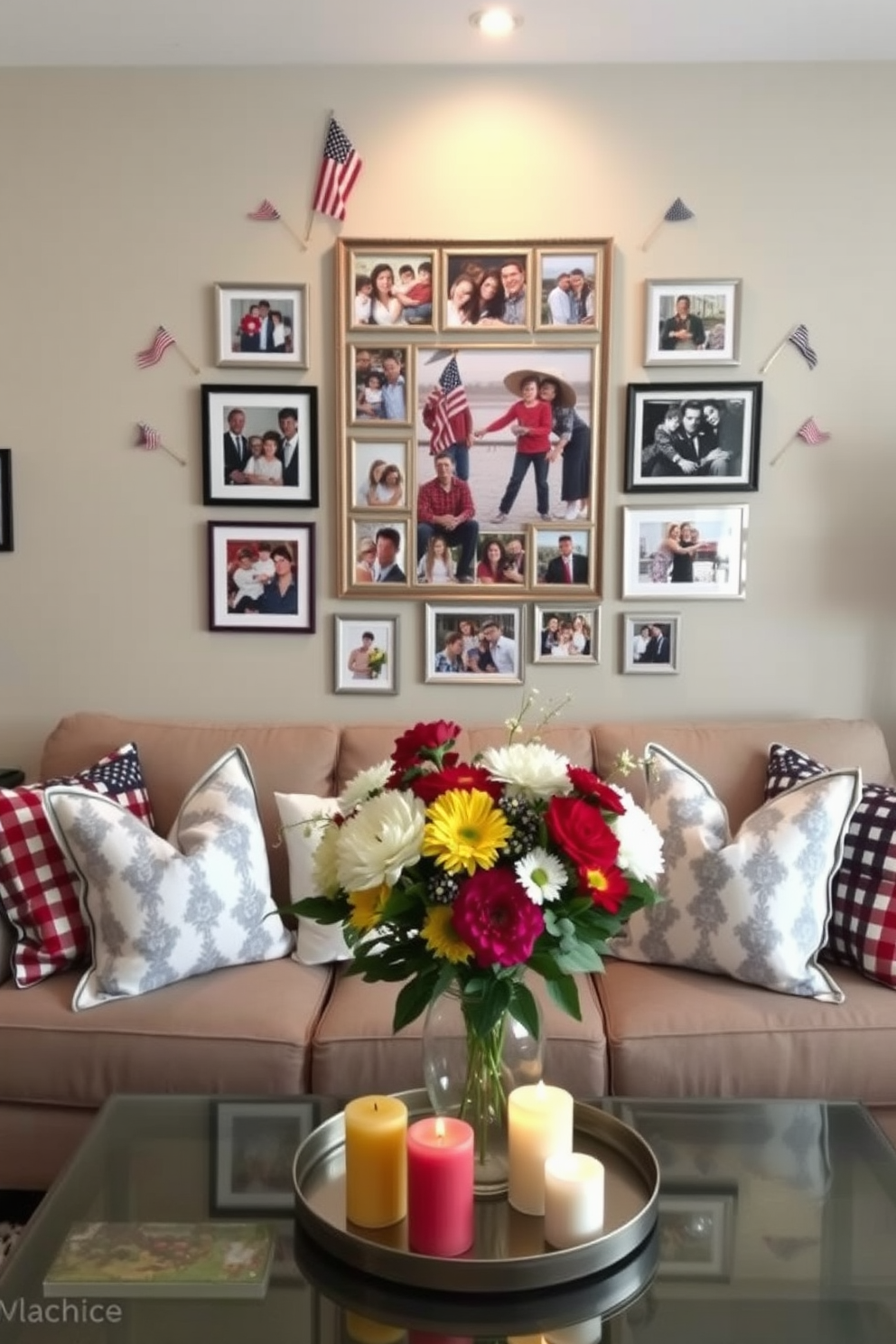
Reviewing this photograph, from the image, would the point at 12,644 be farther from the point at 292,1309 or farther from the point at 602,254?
the point at 292,1309

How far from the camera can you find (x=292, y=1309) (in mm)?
1397

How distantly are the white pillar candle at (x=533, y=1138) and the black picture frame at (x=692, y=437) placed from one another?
1882 millimetres

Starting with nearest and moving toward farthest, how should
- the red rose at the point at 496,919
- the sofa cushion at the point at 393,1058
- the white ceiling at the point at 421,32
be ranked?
the red rose at the point at 496,919 → the sofa cushion at the point at 393,1058 → the white ceiling at the point at 421,32

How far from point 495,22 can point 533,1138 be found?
2447 millimetres

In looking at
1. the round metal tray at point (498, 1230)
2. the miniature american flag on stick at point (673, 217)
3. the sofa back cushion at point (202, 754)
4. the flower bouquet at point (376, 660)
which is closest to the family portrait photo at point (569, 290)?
the miniature american flag on stick at point (673, 217)

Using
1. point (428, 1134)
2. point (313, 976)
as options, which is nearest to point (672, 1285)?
point (428, 1134)

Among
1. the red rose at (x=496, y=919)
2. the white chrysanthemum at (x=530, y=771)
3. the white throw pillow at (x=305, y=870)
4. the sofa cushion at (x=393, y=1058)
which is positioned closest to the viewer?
the red rose at (x=496, y=919)

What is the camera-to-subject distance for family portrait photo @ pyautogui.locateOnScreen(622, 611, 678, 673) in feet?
9.97

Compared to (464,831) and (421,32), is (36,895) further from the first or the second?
(421,32)

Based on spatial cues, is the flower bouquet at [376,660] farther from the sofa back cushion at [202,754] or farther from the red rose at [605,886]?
the red rose at [605,886]

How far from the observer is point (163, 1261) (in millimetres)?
1479

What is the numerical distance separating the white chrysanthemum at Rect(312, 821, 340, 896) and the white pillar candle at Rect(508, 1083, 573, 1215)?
371mm

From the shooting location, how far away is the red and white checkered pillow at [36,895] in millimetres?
2359

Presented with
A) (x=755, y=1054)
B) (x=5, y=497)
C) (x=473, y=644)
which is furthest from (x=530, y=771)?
(x=5, y=497)
